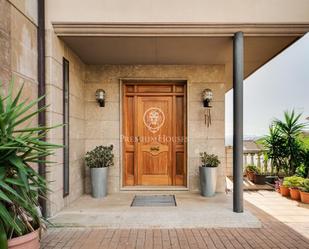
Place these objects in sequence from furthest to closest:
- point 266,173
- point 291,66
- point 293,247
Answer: point 291,66 < point 266,173 < point 293,247

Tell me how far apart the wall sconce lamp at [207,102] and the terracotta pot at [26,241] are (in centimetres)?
365

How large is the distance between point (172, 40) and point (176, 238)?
9.06 ft

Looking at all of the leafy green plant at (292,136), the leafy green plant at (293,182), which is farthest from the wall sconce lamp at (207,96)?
the leafy green plant at (293,182)

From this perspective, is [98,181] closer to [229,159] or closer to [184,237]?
[184,237]

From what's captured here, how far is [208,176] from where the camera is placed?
459cm

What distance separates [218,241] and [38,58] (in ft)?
10.6

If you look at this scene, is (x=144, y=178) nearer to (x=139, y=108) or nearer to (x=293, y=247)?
(x=139, y=108)

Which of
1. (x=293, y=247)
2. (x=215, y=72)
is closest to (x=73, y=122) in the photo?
(x=215, y=72)

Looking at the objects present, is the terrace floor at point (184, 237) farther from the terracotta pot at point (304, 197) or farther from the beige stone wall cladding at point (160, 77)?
the beige stone wall cladding at point (160, 77)

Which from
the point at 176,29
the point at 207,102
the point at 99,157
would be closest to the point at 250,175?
the point at 207,102

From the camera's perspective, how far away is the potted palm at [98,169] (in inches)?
178

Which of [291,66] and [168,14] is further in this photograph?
[291,66]

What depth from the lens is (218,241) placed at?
292cm

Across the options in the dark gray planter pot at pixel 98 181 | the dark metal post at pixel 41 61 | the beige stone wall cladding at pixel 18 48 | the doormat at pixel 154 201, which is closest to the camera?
the beige stone wall cladding at pixel 18 48
